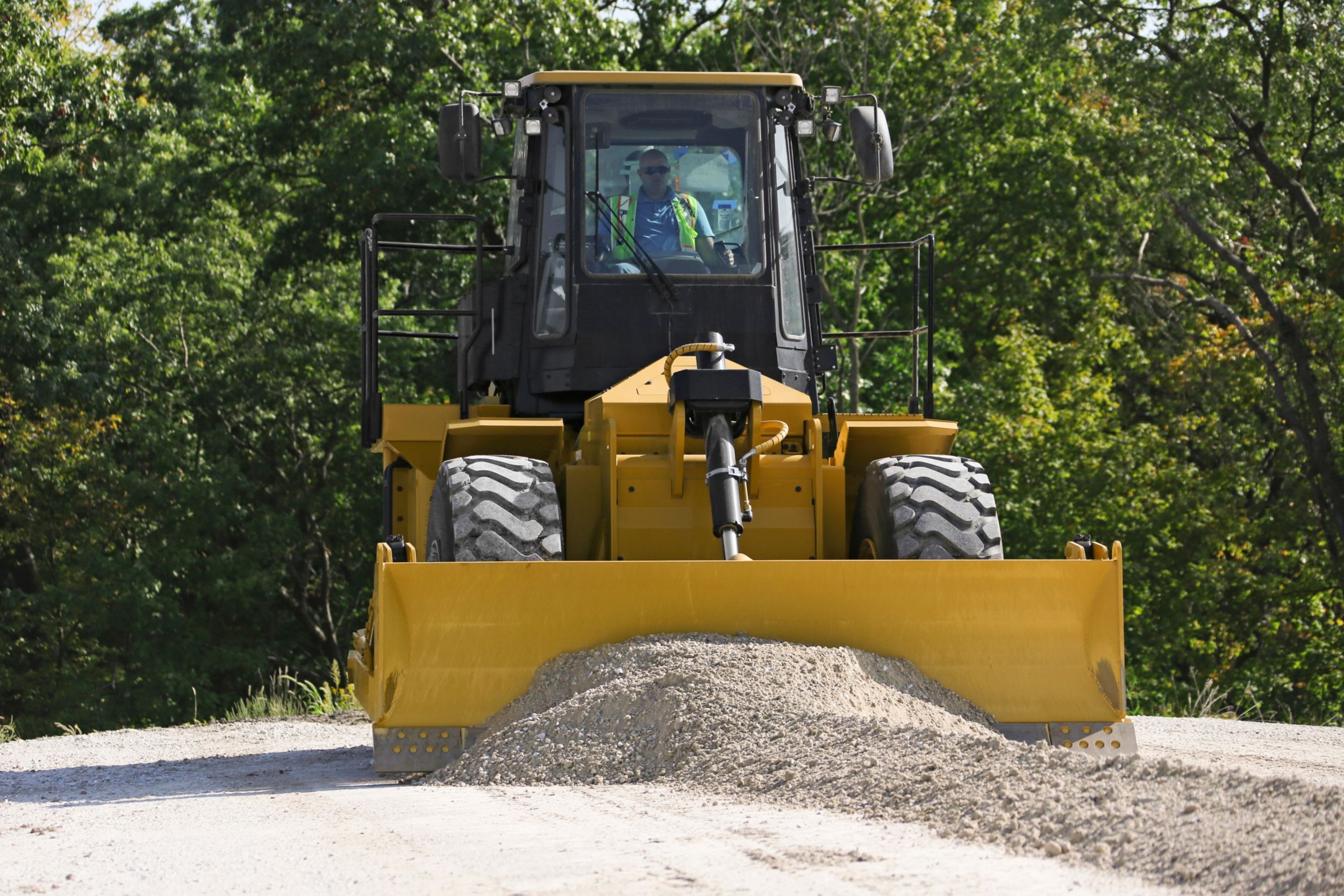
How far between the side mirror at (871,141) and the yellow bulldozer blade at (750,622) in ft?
8.17

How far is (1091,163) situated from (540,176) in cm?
1608

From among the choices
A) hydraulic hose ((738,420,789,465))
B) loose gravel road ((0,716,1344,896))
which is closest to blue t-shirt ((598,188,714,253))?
hydraulic hose ((738,420,789,465))

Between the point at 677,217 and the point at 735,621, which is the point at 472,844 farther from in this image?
the point at 677,217

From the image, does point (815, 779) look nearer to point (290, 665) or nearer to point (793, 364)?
point (793, 364)

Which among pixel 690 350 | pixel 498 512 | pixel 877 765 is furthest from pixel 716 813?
pixel 690 350

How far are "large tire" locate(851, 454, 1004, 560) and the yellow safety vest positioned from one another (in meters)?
1.54

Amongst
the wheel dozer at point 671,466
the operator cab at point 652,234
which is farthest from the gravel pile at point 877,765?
the operator cab at point 652,234

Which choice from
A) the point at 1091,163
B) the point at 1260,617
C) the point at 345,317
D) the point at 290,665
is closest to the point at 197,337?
the point at 345,317

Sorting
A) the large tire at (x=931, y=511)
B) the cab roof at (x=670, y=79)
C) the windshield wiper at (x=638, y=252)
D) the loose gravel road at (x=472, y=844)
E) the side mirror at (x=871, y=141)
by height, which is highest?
the cab roof at (x=670, y=79)

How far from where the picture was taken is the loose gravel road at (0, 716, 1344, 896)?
169 inches

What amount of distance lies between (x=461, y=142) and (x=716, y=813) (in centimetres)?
419

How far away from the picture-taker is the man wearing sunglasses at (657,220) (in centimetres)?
852

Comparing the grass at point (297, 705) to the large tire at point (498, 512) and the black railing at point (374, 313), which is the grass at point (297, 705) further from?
the large tire at point (498, 512)

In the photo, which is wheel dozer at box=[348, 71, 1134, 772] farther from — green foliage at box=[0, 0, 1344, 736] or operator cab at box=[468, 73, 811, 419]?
green foliage at box=[0, 0, 1344, 736]
